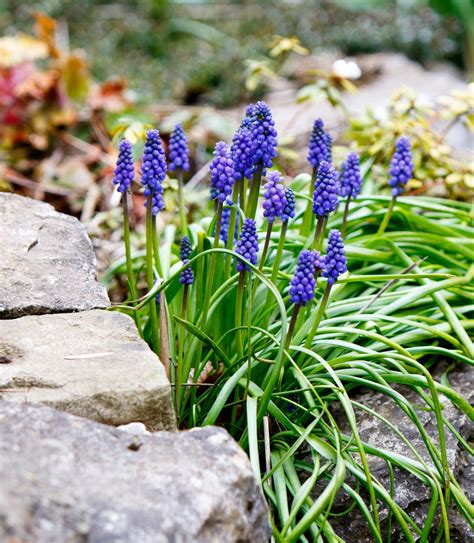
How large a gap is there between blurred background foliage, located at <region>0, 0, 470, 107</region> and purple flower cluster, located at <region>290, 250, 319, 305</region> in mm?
5972

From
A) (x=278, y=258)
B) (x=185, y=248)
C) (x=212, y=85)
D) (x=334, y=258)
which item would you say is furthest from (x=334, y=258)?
(x=212, y=85)

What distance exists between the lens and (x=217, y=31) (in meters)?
8.99

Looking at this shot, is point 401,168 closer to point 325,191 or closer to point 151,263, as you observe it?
point 325,191

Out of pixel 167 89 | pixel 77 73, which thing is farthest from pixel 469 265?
pixel 167 89

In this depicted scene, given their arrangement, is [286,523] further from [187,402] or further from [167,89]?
[167,89]

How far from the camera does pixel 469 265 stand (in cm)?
356

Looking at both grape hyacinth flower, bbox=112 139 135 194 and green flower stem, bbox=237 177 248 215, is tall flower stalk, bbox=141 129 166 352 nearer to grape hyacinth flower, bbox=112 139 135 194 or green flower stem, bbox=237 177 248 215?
grape hyacinth flower, bbox=112 139 135 194

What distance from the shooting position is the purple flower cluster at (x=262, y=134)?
255cm

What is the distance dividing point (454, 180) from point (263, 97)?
3.64m

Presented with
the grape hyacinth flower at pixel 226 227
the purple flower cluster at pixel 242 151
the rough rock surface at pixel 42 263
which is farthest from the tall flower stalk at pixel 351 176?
the rough rock surface at pixel 42 263

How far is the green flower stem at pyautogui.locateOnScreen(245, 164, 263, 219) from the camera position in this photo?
8.76 ft

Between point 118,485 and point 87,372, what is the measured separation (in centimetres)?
59

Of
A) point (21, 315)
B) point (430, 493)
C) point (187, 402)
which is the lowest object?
point (430, 493)

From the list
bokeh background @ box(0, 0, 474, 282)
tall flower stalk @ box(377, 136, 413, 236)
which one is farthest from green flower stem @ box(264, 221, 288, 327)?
bokeh background @ box(0, 0, 474, 282)
